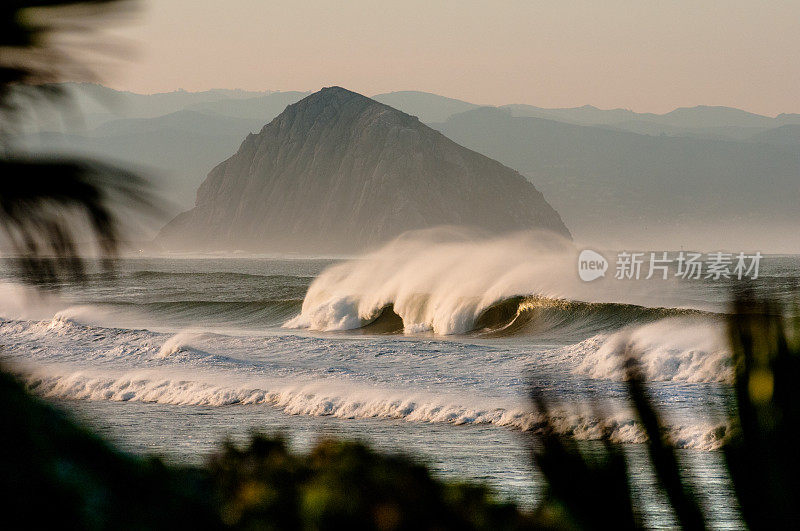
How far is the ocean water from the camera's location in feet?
20.2

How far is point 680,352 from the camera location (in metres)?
16.7

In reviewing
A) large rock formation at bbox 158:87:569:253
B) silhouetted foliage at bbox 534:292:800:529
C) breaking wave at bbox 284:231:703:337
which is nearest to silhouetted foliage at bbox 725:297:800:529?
silhouetted foliage at bbox 534:292:800:529

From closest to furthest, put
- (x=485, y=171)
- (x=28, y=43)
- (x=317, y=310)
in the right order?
(x=28, y=43) → (x=317, y=310) → (x=485, y=171)

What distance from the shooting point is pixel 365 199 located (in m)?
184

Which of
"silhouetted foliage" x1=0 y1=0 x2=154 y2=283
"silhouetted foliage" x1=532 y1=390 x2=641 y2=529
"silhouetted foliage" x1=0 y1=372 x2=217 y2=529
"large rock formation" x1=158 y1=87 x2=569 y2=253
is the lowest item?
"large rock formation" x1=158 y1=87 x2=569 y2=253

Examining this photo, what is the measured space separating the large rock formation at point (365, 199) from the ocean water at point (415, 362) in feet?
453

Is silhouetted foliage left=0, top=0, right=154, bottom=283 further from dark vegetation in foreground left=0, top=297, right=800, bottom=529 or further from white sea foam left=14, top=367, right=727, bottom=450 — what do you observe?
white sea foam left=14, top=367, right=727, bottom=450

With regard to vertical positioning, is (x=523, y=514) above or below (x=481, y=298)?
above

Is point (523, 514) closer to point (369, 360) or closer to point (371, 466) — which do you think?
point (371, 466)

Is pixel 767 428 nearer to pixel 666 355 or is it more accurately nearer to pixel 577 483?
pixel 577 483

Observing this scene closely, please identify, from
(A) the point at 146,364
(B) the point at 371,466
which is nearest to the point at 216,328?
(A) the point at 146,364

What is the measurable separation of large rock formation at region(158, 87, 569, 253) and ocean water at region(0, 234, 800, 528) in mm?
138141

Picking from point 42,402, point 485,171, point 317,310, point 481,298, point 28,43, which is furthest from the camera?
point 485,171

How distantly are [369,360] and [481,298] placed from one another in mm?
12706
